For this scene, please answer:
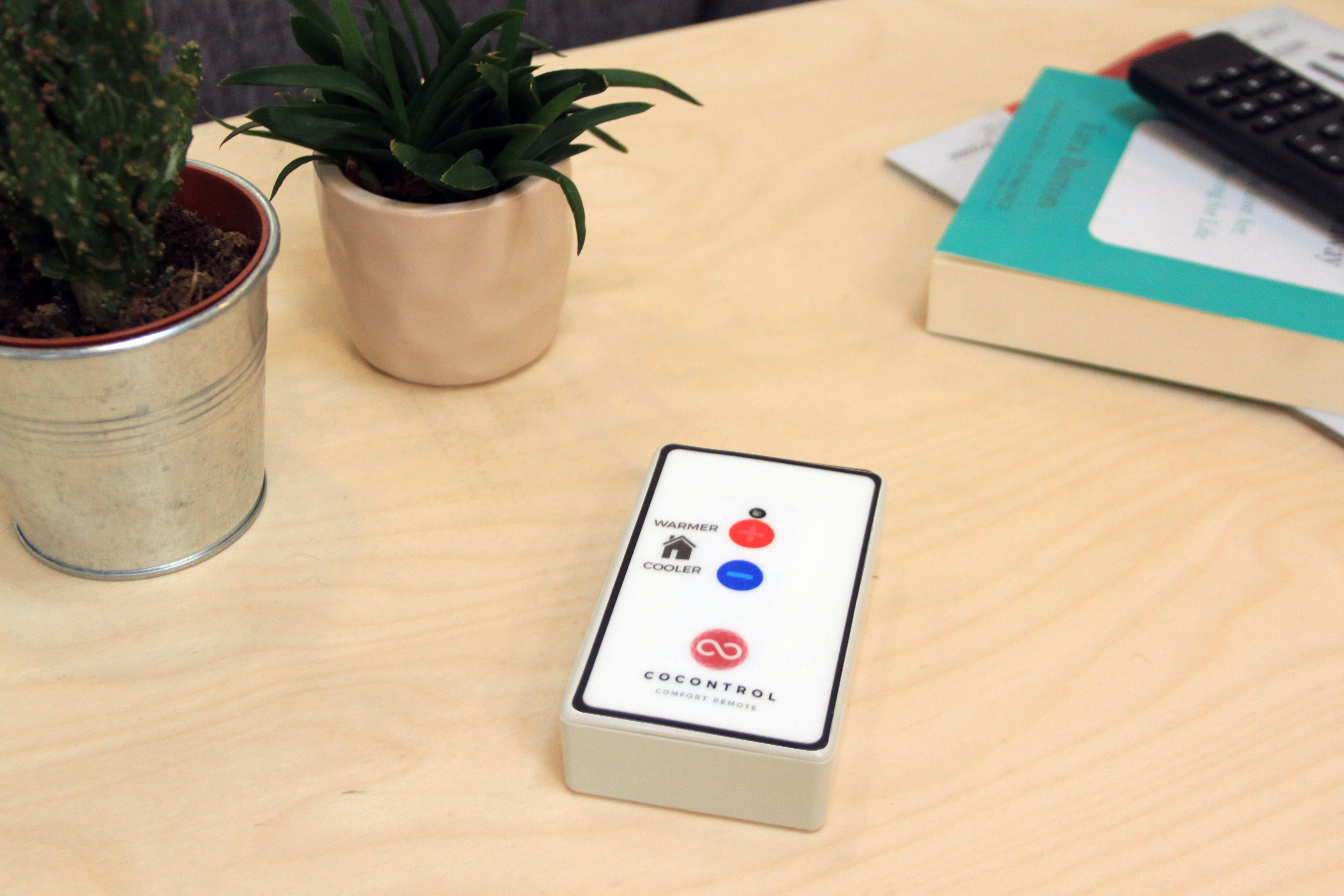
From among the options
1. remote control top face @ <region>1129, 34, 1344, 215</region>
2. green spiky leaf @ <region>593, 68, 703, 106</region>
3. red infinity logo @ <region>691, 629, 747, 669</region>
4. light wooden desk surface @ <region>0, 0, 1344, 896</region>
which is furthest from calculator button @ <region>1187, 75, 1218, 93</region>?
red infinity logo @ <region>691, 629, 747, 669</region>

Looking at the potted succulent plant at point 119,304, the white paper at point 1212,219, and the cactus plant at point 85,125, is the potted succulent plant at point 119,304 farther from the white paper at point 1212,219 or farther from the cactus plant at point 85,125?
the white paper at point 1212,219

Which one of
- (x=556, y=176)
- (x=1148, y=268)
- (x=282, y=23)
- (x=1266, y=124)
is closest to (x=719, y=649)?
(x=556, y=176)

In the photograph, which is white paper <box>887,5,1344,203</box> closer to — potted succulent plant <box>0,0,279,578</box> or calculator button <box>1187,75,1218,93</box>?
calculator button <box>1187,75,1218,93</box>

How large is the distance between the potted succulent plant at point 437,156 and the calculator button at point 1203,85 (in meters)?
0.34

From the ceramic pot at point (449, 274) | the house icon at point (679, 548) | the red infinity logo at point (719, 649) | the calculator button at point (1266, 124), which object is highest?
the calculator button at point (1266, 124)

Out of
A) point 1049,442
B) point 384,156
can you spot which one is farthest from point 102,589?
point 1049,442

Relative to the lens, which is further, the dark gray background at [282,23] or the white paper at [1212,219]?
the dark gray background at [282,23]

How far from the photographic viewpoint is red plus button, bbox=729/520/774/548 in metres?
0.41

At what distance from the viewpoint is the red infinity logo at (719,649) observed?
37cm

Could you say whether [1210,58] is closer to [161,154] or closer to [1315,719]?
[1315,719]

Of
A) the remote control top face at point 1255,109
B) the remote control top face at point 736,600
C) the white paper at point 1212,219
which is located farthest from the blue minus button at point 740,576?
the remote control top face at point 1255,109

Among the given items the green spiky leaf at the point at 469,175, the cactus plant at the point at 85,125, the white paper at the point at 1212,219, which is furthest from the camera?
the white paper at the point at 1212,219

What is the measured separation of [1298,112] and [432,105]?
0.47 meters

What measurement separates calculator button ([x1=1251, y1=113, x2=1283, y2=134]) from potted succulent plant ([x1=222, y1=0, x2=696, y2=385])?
34 centimetres
